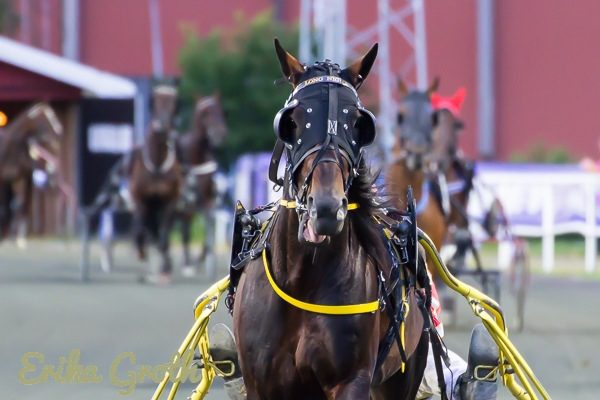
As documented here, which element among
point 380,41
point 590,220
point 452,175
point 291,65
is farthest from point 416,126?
point 380,41

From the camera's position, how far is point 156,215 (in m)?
17.3

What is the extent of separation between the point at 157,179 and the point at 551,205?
215 inches

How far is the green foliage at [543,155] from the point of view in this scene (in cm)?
2766

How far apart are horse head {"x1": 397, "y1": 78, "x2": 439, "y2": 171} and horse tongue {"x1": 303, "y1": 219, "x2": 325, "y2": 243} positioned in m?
6.27

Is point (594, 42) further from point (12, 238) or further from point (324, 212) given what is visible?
point (324, 212)

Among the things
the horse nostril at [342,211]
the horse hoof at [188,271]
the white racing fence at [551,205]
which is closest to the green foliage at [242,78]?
the white racing fence at [551,205]

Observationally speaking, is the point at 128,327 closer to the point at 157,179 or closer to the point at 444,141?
the point at 444,141

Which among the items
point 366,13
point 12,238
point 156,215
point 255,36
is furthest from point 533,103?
point 156,215

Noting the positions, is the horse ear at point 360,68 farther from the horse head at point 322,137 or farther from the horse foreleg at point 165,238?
the horse foreleg at point 165,238

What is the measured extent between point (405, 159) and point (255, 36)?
63.6 feet

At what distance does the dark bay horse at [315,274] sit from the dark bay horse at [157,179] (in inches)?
456

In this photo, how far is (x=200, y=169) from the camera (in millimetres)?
18297

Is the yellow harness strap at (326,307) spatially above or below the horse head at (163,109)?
below

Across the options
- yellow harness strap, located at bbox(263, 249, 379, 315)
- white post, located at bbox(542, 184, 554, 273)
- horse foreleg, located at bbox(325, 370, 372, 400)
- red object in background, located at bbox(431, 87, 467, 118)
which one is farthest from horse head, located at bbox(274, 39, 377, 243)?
white post, located at bbox(542, 184, 554, 273)
